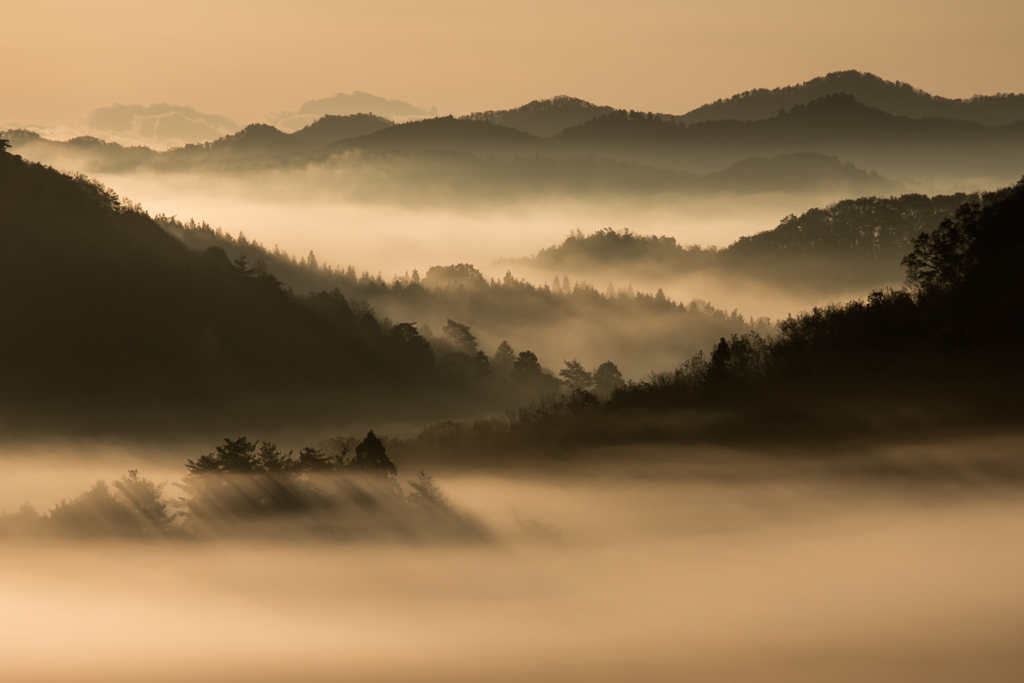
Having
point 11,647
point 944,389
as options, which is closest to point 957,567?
point 944,389

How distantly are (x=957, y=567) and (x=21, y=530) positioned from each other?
145 m

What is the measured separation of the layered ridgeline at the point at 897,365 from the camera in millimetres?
96125

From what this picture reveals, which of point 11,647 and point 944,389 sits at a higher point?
point 944,389

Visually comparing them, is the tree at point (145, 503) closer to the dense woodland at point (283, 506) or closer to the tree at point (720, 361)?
the dense woodland at point (283, 506)

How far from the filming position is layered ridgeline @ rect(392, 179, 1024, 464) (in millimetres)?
96125

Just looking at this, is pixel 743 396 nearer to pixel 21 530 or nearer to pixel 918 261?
pixel 918 261

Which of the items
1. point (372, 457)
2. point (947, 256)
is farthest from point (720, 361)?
point (372, 457)

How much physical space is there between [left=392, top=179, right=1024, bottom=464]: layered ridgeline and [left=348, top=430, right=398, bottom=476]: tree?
3245 centimetres

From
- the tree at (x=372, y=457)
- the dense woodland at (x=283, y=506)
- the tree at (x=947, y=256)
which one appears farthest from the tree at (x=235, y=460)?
the tree at (x=947, y=256)

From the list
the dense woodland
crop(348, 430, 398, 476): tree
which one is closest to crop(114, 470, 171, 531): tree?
the dense woodland

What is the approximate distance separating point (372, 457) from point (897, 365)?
5670 centimetres

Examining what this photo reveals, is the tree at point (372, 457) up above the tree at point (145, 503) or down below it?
above

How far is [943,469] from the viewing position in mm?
103250

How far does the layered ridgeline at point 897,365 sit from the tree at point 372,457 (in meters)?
32.4
